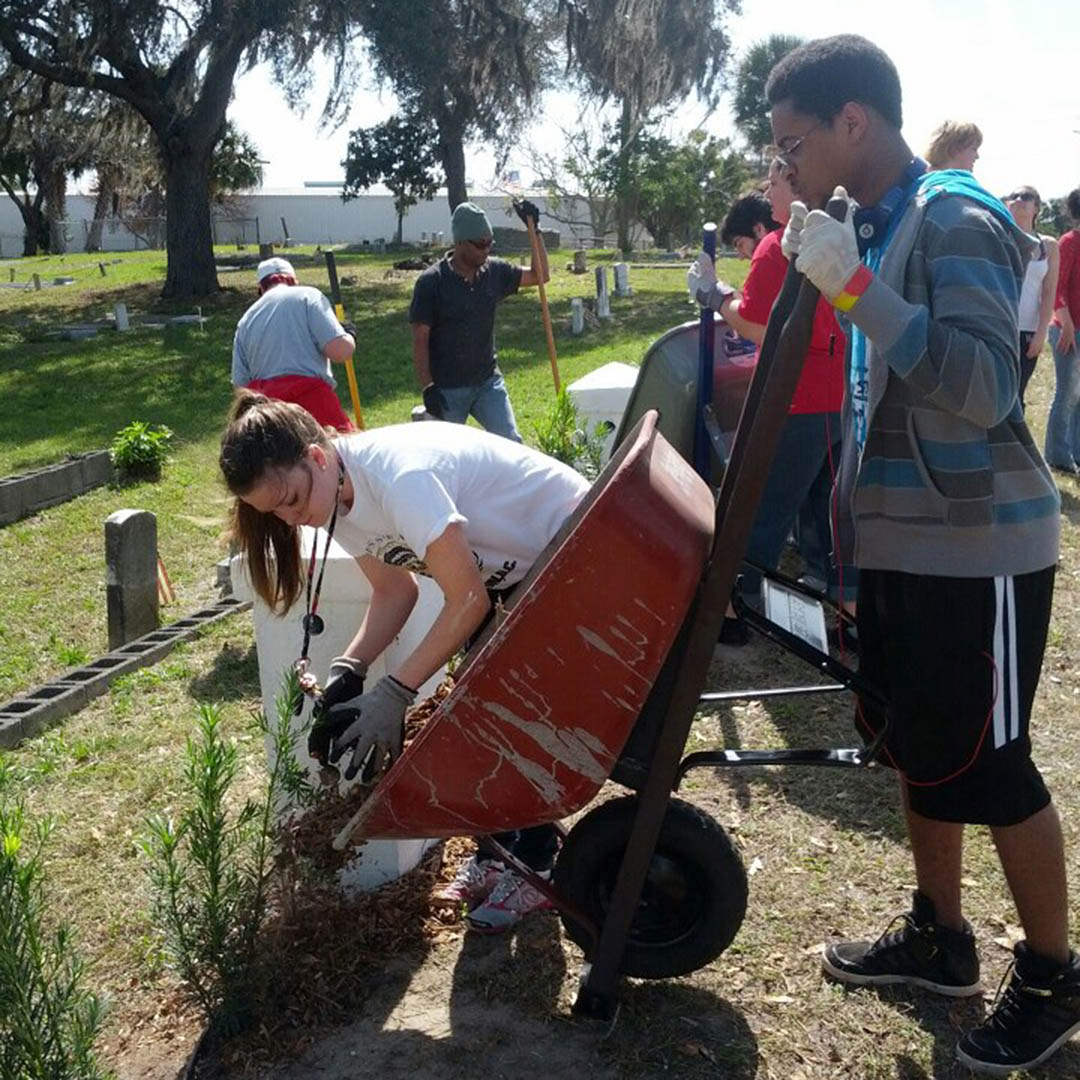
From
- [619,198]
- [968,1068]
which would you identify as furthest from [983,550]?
[619,198]

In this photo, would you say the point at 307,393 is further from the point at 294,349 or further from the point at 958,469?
Result: the point at 958,469

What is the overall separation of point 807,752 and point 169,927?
4.50ft

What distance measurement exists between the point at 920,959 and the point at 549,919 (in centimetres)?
93

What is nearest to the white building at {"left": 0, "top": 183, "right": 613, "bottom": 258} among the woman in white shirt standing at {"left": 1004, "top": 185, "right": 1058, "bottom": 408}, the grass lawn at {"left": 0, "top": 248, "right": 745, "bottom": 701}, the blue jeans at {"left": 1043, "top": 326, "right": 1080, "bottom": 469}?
the grass lawn at {"left": 0, "top": 248, "right": 745, "bottom": 701}

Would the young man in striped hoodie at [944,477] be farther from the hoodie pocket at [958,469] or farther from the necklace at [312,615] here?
the necklace at [312,615]

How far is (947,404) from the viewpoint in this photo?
2.10 meters

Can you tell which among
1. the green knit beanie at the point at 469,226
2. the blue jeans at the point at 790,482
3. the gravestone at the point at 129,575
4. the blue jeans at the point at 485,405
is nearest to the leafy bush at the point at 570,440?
the blue jeans at the point at 485,405

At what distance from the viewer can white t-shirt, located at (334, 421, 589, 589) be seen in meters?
2.53

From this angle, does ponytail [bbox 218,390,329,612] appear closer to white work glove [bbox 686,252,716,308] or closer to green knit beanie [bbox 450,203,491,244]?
white work glove [bbox 686,252,716,308]

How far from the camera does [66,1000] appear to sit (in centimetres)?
222

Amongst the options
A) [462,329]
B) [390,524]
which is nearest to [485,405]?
[462,329]

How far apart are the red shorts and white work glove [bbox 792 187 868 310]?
3865mm

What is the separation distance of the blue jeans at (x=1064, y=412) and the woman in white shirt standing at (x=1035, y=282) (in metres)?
0.59

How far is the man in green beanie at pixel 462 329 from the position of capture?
665cm
